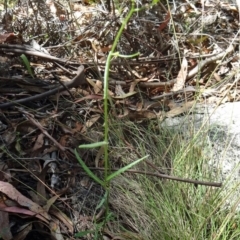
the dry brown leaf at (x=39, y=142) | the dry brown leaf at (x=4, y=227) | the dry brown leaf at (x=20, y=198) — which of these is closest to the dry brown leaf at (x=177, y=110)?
the dry brown leaf at (x=39, y=142)

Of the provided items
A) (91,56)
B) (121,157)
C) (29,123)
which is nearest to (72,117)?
(29,123)

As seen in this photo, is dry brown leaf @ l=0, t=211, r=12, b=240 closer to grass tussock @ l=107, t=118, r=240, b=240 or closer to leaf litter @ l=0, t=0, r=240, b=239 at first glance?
leaf litter @ l=0, t=0, r=240, b=239

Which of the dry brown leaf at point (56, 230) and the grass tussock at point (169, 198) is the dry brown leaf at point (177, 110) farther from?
the dry brown leaf at point (56, 230)

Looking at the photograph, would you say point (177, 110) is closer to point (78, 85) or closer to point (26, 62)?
point (78, 85)

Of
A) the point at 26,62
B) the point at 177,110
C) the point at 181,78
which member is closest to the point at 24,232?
the point at 26,62

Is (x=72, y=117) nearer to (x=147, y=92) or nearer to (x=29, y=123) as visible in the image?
(x=29, y=123)

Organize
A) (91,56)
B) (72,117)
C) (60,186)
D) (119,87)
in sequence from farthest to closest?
1. (91,56)
2. (119,87)
3. (72,117)
4. (60,186)

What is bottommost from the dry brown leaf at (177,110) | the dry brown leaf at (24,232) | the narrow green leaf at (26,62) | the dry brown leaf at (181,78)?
the dry brown leaf at (181,78)
